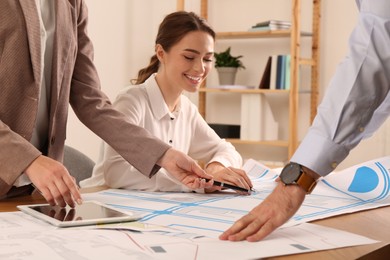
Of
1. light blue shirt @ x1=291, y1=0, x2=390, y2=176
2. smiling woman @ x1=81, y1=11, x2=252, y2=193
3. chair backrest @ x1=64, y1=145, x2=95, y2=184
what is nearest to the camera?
light blue shirt @ x1=291, y1=0, x2=390, y2=176

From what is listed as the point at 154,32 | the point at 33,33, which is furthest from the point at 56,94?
the point at 154,32

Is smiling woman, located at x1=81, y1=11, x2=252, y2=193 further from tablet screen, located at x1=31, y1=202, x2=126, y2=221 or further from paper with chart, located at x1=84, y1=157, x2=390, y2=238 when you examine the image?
tablet screen, located at x1=31, y1=202, x2=126, y2=221

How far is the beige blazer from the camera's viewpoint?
4.51ft

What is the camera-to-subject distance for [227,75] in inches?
180

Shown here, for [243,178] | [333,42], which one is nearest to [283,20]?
[333,42]

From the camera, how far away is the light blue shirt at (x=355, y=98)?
117 cm

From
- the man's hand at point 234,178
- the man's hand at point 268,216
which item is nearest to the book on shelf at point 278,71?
the man's hand at point 234,178

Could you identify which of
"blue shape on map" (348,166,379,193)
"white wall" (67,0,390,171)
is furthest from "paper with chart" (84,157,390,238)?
"white wall" (67,0,390,171)

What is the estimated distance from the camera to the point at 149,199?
1508 mm

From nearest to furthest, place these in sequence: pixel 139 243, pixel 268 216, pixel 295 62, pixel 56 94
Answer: pixel 139 243 → pixel 268 216 → pixel 56 94 → pixel 295 62

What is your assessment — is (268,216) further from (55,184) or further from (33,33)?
(33,33)

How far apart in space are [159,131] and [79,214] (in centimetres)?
106

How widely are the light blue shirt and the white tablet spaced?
0.36 meters

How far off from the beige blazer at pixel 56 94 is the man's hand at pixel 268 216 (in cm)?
50
